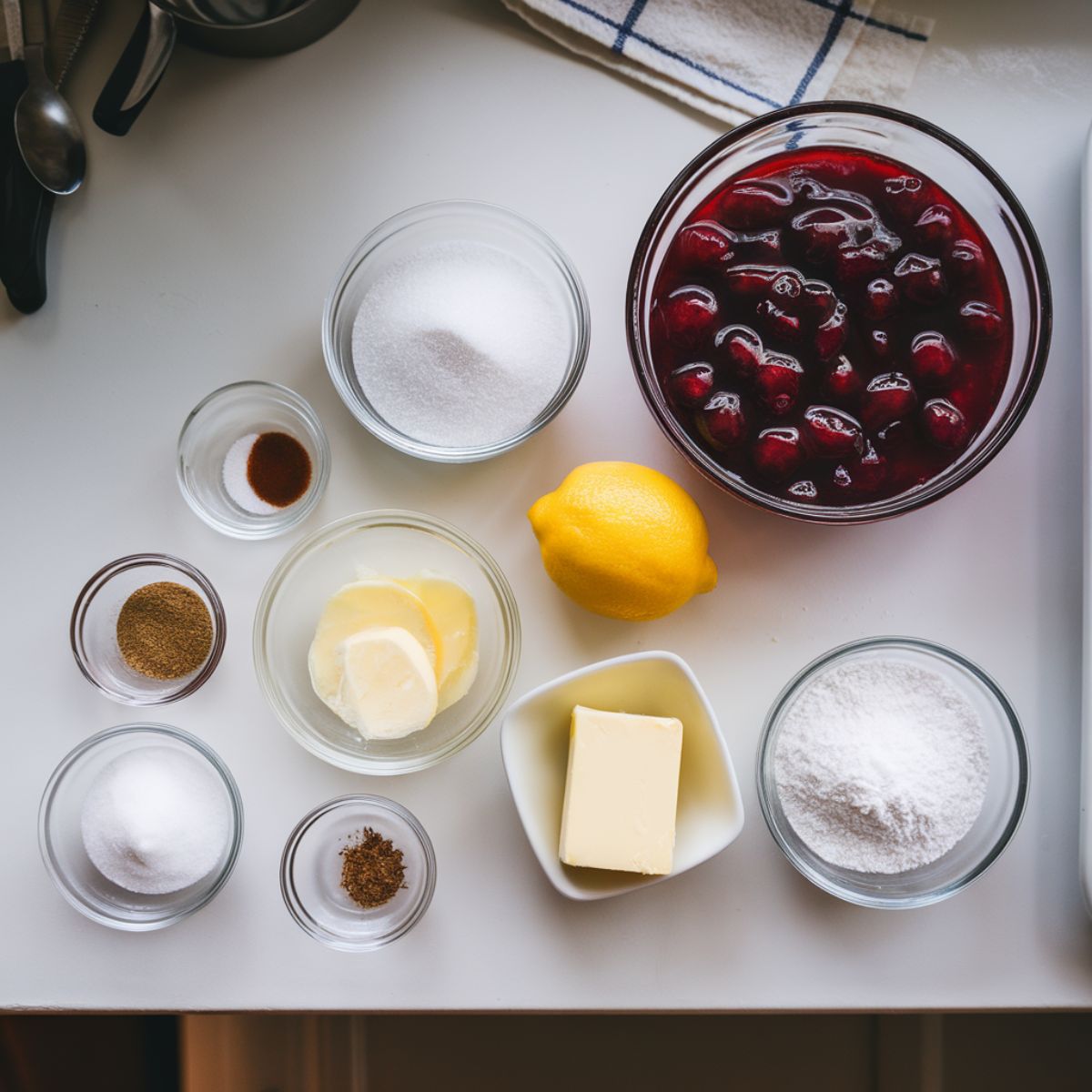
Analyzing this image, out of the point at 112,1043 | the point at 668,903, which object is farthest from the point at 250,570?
the point at 112,1043

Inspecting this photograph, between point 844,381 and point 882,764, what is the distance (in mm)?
378

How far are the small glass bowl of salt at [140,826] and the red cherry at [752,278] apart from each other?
2.34 ft

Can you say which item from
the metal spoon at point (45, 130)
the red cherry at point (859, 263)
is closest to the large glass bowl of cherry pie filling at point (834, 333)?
the red cherry at point (859, 263)

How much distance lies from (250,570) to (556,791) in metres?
0.41

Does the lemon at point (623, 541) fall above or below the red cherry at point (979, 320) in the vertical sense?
below

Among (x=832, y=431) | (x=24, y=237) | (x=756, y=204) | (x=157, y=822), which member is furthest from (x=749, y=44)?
(x=157, y=822)

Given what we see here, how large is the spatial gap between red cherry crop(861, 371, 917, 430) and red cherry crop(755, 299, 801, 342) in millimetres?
88

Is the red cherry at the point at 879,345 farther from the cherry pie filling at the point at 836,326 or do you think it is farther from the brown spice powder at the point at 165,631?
the brown spice powder at the point at 165,631

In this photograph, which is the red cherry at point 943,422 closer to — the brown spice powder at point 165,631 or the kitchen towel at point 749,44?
the kitchen towel at point 749,44

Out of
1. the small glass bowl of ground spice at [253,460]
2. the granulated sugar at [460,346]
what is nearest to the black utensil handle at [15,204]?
the small glass bowl of ground spice at [253,460]

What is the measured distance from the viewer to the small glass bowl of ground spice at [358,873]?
1055 millimetres

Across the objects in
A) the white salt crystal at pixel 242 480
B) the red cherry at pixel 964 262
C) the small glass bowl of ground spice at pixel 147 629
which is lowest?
the small glass bowl of ground spice at pixel 147 629

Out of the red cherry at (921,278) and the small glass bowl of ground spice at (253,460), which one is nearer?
the red cherry at (921,278)

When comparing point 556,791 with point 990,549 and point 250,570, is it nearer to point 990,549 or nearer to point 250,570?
point 250,570
